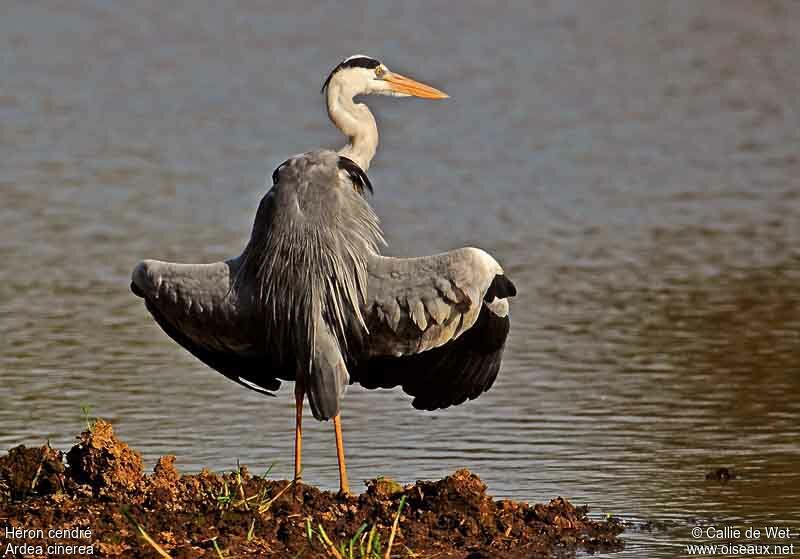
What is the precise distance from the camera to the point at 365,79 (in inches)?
400

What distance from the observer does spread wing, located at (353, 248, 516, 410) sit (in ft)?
28.0

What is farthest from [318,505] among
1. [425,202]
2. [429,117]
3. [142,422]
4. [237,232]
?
[429,117]

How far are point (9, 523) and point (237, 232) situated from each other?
8.35 m

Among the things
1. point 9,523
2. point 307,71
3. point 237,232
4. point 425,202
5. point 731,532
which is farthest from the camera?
point 307,71

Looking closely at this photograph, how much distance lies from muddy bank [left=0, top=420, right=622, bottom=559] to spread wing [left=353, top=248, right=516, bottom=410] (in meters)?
0.76

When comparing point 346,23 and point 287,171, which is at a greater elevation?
point 346,23

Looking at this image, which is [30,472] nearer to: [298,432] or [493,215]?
[298,432]

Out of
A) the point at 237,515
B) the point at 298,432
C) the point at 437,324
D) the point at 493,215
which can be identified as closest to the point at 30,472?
the point at 237,515

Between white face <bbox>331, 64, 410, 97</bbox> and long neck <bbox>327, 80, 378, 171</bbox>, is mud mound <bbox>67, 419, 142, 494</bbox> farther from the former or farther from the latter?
white face <bbox>331, 64, 410, 97</bbox>

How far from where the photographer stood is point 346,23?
2641 cm

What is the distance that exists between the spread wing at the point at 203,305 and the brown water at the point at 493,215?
997 millimetres

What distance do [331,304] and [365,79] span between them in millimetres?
1895

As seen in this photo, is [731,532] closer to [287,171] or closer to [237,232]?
[287,171]

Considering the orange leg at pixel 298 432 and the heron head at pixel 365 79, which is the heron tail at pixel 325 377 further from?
the heron head at pixel 365 79
